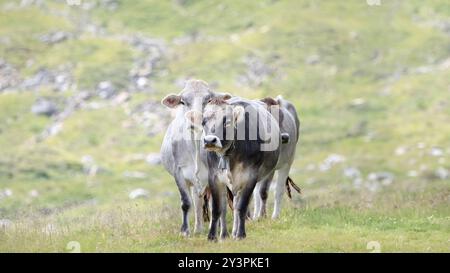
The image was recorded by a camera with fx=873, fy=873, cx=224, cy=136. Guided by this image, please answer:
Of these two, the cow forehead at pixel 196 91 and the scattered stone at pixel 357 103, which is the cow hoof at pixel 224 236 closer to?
the cow forehead at pixel 196 91

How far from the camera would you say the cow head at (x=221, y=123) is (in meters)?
14.6

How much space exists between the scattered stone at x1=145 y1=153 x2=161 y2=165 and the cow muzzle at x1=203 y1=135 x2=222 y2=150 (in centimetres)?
3366

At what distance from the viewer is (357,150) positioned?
4919 centimetres

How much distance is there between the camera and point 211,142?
14.2 metres

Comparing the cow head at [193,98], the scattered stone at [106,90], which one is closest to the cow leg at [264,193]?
the cow head at [193,98]

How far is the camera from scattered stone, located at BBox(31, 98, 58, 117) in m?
53.8

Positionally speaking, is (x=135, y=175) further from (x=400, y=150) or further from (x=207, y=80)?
(x=400, y=150)

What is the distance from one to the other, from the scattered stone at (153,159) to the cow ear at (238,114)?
32827mm

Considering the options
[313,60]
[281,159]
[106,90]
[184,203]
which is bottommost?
[106,90]

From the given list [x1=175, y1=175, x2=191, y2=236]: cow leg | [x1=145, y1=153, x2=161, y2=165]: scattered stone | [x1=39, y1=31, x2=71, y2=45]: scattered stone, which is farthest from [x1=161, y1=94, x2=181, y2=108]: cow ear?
[x1=39, y1=31, x2=71, y2=45]: scattered stone

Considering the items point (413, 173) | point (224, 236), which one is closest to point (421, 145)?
point (413, 173)

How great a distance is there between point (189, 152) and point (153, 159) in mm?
31637

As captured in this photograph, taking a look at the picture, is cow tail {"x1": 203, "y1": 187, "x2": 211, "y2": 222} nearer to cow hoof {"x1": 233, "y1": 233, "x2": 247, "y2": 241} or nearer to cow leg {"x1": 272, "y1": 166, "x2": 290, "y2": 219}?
cow leg {"x1": 272, "y1": 166, "x2": 290, "y2": 219}
